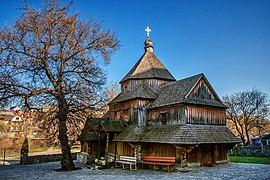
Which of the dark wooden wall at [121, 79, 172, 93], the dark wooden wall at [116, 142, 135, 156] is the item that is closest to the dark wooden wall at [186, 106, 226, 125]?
the dark wooden wall at [121, 79, 172, 93]

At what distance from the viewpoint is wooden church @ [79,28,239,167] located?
18.4 meters

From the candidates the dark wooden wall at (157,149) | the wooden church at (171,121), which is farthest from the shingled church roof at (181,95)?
the dark wooden wall at (157,149)

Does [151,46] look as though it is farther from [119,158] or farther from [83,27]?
[119,158]

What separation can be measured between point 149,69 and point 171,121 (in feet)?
24.7

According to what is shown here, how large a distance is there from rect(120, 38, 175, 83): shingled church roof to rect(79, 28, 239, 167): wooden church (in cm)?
11

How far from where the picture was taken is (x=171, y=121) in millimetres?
19812

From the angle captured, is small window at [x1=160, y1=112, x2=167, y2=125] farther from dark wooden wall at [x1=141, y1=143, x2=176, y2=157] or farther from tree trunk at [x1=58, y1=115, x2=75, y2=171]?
tree trunk at [x1=58, y1=115, x2=75, y2=171]

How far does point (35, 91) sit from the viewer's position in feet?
60.8

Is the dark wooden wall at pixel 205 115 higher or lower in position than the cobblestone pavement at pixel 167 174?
higher

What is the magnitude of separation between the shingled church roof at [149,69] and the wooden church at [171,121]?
0.11 m

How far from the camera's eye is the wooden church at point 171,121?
18.4 metres

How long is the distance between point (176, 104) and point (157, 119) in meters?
2.62

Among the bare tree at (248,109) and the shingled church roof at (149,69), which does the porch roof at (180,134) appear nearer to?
the shingled church roof at (149,69)

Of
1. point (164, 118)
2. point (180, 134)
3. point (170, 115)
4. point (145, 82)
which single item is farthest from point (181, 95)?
point (145, 82)
